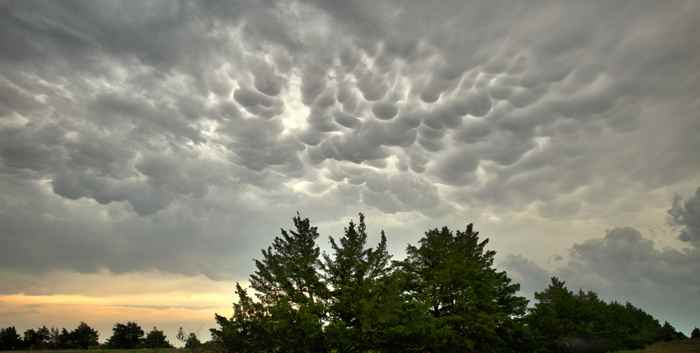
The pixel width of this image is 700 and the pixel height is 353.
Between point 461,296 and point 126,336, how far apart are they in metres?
75.1

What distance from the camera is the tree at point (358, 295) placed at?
3111 cm

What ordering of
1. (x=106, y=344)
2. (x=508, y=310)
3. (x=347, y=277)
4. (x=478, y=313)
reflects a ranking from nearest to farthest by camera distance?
(x=347, y=277) → (x=478, y=313) → (x=508, y=310) → (x=106, y=344)

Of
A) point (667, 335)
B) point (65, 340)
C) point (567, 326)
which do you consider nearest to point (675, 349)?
point (567, 326)

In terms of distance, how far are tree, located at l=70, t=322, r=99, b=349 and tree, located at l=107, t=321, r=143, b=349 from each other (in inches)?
220

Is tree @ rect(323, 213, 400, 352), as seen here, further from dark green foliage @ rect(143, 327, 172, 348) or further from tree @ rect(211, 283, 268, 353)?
dark green foliage @ rect(143, 327, 172, 348)

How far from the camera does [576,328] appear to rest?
59750 mm

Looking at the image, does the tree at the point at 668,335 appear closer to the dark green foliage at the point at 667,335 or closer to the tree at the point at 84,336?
the dark green foliage at the point at 667,335

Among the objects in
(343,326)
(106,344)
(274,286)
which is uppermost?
(274,286)

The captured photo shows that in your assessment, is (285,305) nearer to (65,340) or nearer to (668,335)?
(65,340)

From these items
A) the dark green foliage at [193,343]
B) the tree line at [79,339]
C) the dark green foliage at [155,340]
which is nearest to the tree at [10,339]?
the tree line at [79,339]

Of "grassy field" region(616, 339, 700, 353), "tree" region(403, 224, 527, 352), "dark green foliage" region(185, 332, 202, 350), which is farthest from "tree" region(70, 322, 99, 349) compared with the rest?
"grassy field" region(616, 339, 700, 353)

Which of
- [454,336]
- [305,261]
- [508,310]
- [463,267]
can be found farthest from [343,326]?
[508,310]

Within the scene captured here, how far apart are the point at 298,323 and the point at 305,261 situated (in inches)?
211

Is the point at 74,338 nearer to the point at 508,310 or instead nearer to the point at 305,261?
the point at 305,261
